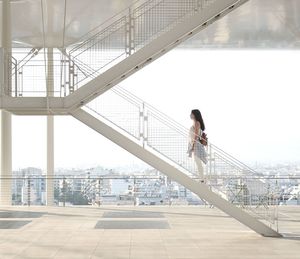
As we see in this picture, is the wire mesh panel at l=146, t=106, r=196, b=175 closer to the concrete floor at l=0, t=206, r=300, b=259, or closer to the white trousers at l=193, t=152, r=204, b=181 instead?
the white trousers at l=193, t=152, r=204, b=181

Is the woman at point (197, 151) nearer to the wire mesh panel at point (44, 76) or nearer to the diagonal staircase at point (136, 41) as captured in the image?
the diagonal staircase at point (136, 41)

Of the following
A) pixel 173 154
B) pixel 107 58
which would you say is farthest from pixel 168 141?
pixel 107 58

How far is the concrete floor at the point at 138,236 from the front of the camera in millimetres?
10188

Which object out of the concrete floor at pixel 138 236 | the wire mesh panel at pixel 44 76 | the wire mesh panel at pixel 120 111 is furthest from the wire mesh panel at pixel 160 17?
the concrete floor at pixel 138 236

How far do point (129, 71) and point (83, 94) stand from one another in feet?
3.38

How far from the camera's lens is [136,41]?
12555 millimetres

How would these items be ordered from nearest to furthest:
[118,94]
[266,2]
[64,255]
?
[64,255] < [118,94] < [266,2]

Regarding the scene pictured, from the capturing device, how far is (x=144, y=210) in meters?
18.2

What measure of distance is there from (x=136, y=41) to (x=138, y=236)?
3.96 m

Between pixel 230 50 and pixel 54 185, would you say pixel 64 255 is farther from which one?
pixel 230 50

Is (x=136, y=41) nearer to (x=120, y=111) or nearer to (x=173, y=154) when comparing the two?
(x=120, y=111)

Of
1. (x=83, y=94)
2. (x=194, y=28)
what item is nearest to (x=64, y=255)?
(x=83, y=94)

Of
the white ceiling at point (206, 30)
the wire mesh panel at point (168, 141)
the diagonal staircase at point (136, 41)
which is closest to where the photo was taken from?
the diagonal staircase at point (136, 41)

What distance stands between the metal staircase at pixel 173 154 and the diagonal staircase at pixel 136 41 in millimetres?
477
